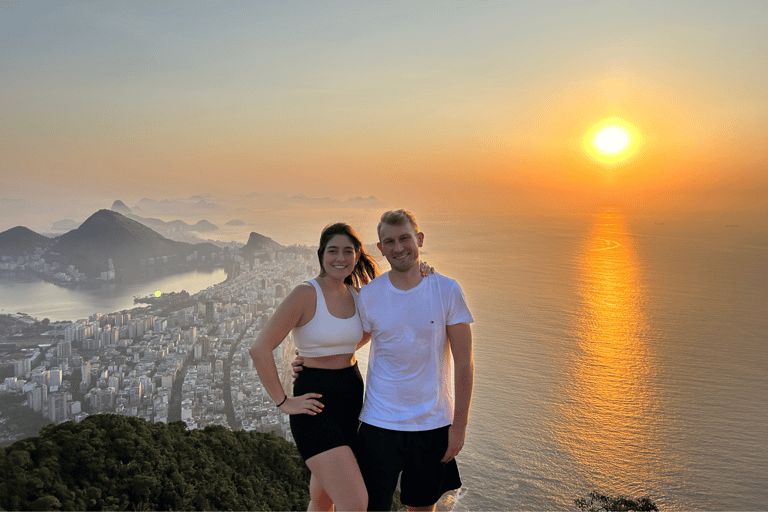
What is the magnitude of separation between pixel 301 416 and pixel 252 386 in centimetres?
1706

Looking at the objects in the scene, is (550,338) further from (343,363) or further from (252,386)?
(343,363)

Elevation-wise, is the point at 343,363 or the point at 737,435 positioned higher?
the point at 343,363

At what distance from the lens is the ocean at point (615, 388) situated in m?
14.4

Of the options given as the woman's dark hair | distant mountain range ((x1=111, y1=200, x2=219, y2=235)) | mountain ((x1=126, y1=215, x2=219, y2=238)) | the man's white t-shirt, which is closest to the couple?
the man's white t-shirt

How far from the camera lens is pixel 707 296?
38.5m

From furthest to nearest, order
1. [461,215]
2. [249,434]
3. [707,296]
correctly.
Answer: [461,215] < [707,296] < [249,434]

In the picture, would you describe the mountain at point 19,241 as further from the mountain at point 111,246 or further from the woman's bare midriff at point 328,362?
the woman's bare midriff at point 328,362

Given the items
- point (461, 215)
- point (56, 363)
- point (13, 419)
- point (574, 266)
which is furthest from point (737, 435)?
point (461, 215)

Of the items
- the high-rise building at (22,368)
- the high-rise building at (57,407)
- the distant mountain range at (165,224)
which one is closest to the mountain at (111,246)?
the distant mountain range at (165,224)

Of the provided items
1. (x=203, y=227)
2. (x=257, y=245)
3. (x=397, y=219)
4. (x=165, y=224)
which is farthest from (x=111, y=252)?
(x=397, y=219)

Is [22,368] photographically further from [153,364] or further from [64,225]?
[64,225]

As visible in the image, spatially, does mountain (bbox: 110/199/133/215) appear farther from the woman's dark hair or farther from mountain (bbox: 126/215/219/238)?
the woman's dark hair

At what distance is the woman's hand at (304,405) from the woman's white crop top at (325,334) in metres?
0.20

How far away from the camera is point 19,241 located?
31.2 meters
